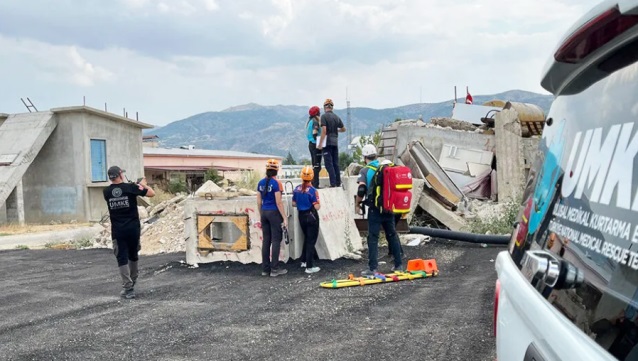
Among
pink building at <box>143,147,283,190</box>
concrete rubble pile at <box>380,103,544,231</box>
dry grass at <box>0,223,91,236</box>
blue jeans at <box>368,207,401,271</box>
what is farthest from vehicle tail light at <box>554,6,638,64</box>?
pink building at <box>143,147,283,190</box>

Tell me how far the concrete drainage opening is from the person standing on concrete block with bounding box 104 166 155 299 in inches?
93.6

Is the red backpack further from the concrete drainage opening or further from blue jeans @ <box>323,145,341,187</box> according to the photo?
blue jeans @ <box>323,145,341,187</box>

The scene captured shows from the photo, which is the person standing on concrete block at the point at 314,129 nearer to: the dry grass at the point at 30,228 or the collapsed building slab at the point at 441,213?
the collapsed building slab at the point at 441,213

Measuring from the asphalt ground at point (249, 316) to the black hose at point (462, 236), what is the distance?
73 centimetres

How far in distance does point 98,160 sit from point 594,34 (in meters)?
28.1

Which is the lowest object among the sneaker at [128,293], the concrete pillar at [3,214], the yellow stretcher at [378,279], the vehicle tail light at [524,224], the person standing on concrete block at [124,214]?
the concrete pillar at [3,214]

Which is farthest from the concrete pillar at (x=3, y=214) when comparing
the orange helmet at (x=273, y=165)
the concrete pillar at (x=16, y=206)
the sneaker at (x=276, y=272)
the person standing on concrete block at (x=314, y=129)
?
the orange helmet at (x=273, y=165)

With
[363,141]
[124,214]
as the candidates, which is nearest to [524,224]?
[124,214]

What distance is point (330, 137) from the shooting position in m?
11.8

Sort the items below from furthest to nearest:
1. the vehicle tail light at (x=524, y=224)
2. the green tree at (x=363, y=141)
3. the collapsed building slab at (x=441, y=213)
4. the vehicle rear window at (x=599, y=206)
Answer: the green tree at (x=363, y=141)
the collapsed building slab at (x=441, y=213)
the vehicle tail light at (x=524, y=224)
the vehicle rear window at (x=599, y=206)

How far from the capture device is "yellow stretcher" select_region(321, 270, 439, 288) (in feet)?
27.3

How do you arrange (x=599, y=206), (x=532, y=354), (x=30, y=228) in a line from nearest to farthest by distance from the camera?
Result: 1. (x=599, y=206)
2. (x=532, y=354)
3. (x=30, y=228)

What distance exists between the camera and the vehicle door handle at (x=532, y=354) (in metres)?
1.52

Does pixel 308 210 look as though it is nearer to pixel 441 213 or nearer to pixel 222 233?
pixel 222 233
